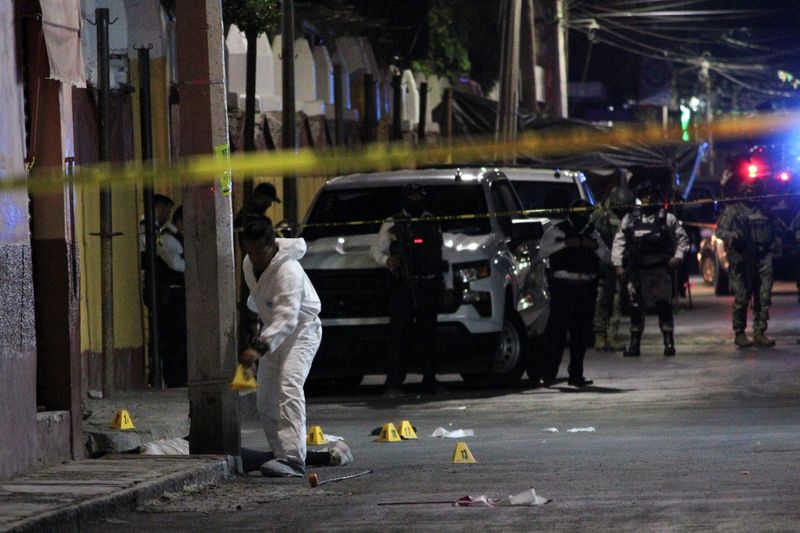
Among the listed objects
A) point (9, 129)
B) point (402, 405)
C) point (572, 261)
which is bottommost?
point (402, 405)

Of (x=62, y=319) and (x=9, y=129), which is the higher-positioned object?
(x=9, y=129)

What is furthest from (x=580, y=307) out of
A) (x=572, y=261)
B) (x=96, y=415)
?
(x=96, y=415)

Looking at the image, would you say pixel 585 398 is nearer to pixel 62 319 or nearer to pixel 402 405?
pixel 402 405

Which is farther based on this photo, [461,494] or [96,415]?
[96,415]

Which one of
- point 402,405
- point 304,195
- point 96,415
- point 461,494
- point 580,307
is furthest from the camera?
point 304,195

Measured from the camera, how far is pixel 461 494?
9.54m

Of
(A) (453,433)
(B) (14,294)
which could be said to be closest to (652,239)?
(A) (453,433)

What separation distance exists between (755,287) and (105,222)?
895cm

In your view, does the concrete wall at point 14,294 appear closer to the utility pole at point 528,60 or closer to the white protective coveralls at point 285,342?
the white protective coveralls at point 285,342

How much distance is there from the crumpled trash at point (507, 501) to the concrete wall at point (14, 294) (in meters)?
2.76

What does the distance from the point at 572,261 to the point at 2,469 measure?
8709mm

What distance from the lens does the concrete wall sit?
10016 millimetres

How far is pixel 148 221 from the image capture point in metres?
16.4

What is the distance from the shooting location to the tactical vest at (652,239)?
2006 centimetres
